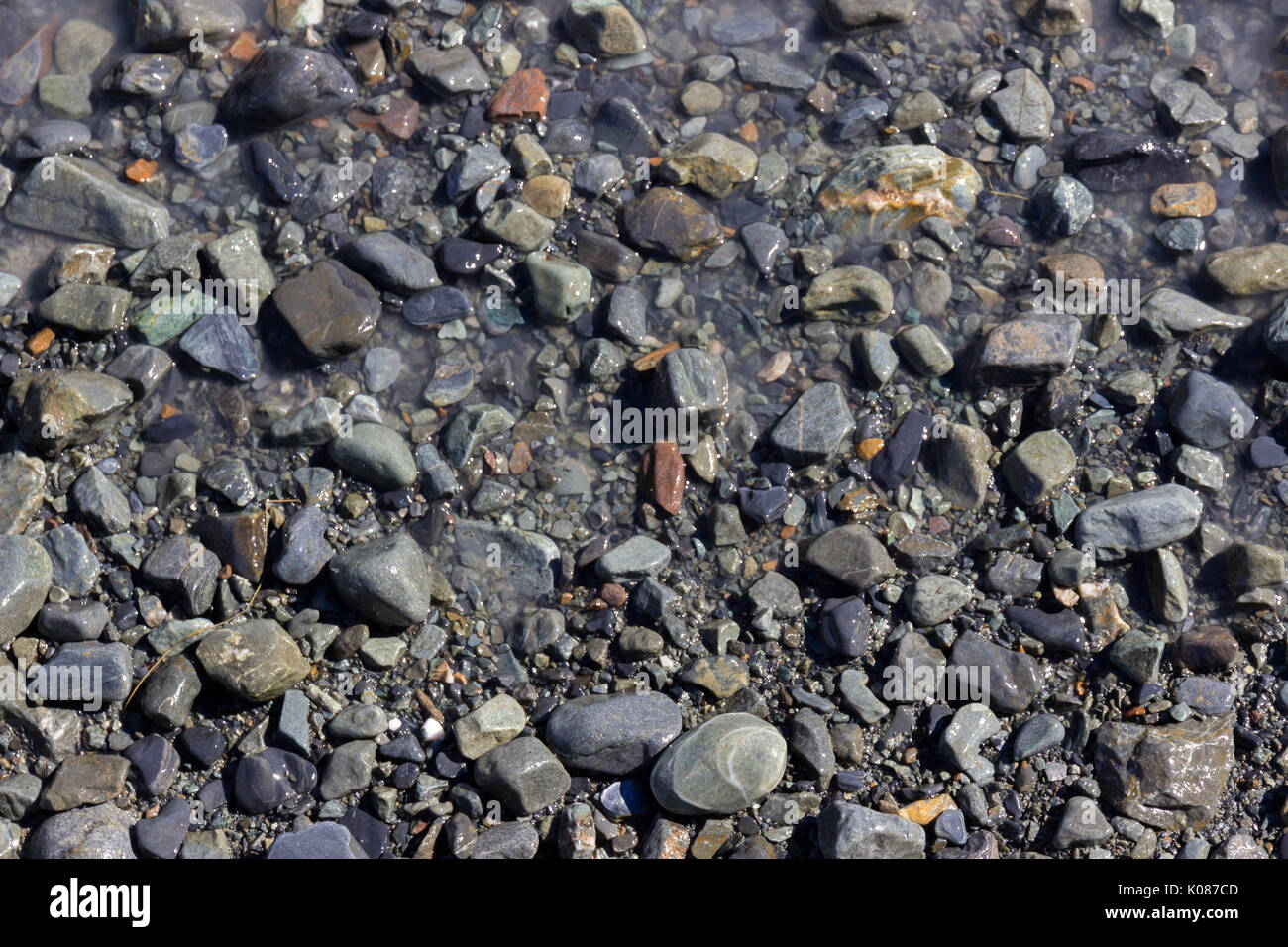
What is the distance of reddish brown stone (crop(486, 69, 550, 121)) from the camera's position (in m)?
5.88

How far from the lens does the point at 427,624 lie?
188 inches

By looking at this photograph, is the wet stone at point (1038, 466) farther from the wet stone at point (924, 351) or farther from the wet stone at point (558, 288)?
the wet stone at point (558, 288)

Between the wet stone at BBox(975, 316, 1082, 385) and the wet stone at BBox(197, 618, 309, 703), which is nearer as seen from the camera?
the wet stone at BBox(197, 618, 309, 703)

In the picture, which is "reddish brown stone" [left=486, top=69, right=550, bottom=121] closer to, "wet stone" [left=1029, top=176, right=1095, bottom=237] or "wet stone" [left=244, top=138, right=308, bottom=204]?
"wet stone" [left=244, top=138, right=308, bottom=204]

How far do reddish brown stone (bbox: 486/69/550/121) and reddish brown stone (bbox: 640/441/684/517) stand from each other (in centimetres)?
222

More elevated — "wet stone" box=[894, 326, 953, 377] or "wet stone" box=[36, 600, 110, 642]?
"wet stone" box=[894, 326, 953, 377]

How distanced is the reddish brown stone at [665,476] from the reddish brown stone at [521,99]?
2.22 meters

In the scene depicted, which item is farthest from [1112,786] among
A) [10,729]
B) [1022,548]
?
[10,729]

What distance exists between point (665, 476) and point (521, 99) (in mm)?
2479

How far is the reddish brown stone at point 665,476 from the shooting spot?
5.01m

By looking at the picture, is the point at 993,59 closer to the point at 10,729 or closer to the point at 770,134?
the point at 770,134

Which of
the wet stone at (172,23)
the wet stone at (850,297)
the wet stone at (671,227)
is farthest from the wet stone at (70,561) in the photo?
the wet stone at (850,297)

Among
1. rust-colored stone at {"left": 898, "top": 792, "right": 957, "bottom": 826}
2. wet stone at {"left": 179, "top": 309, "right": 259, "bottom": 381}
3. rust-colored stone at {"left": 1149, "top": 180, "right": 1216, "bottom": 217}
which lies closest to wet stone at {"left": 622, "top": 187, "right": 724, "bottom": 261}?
wet stone at {"left": 179, "top": 309, "right": 259, "bottom": 381}
